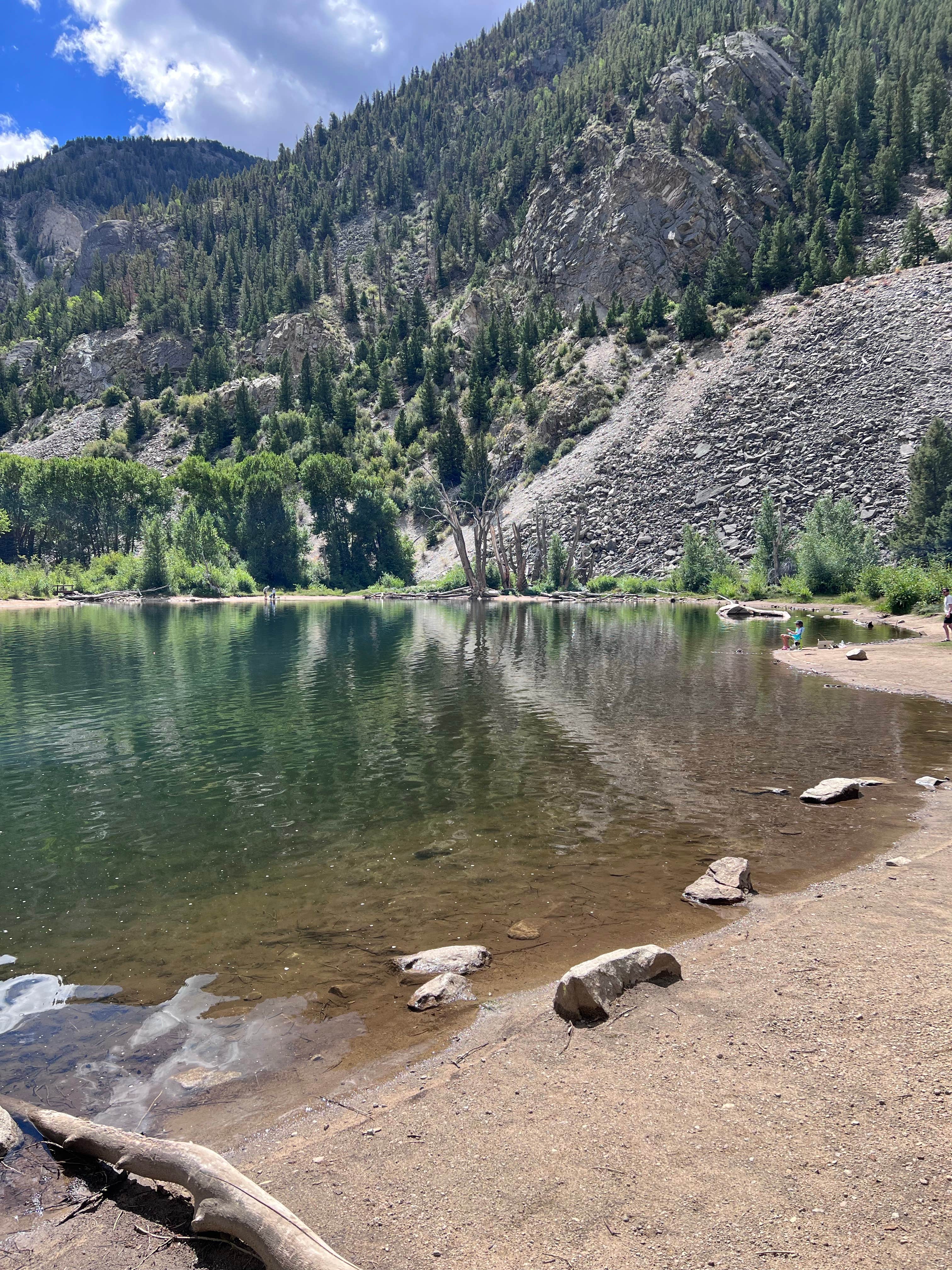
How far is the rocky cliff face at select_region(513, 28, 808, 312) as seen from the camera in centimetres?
13450

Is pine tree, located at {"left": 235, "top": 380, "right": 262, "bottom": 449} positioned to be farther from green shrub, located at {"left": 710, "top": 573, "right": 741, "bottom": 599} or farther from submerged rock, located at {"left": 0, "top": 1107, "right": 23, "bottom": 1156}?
submerged rock, located at {"left": 0, "top": 1107, "right": 23, "bottom": 1156}

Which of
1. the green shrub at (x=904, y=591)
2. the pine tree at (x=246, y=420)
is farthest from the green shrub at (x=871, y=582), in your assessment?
the pine tree at (x=246, y=420)

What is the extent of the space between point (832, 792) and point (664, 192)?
499ft

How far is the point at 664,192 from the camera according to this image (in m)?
136

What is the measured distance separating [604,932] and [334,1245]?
547 centimetres

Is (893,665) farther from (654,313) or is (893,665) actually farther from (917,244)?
(654,313)

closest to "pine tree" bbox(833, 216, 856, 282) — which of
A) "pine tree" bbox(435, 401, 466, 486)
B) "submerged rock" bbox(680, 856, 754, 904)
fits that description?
"pine tree" bbox(435, 401, 466, 486)

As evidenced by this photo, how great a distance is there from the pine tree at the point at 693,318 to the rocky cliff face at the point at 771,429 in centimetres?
493

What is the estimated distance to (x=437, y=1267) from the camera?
4.16m

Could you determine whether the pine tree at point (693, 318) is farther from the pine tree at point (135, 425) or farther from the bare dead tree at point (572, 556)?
the pine tree at point (135, 425)

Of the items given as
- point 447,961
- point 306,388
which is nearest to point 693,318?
point 306,388

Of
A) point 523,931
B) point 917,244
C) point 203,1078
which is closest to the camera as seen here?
point 203,1078

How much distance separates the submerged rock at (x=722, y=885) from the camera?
392 inches

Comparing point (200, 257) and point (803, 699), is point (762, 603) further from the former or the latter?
point (200, 257)
